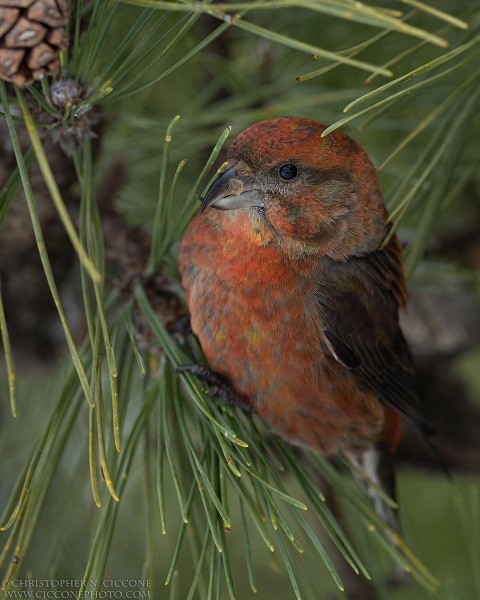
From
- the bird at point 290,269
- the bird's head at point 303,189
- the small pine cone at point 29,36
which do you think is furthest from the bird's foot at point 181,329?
the small pine cone at point 29,36

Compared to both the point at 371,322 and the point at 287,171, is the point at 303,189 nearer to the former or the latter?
the point at 287,171

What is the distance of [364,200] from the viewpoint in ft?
5.60

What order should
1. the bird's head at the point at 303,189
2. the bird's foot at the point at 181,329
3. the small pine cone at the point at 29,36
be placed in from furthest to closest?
the bird's foot at the point at 181,329 < the bird's head at the point at 303,189 < the small pine cone at the point at 29,36

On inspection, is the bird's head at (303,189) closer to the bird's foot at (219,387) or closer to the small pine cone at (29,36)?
the bird's foot at (219,387)

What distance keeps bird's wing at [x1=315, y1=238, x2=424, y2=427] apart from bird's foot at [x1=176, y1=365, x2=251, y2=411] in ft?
0.83

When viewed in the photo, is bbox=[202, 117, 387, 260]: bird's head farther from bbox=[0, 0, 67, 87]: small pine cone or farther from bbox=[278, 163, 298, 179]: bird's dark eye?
bbox=[0, 0, 67, 87]: small pine cone

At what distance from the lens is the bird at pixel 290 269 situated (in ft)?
5.20

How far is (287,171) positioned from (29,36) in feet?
2.31

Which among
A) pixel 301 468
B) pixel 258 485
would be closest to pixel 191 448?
pixel 258 485

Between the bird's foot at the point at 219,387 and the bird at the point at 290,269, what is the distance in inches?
0.4

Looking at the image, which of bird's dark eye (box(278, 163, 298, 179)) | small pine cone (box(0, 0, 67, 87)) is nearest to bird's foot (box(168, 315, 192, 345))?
bird's dark eye (box(278, 163, 298, 179))

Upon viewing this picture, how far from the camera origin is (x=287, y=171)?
1590 mm

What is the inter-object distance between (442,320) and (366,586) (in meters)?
0.83

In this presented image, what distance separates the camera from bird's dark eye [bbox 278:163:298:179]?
62.5 inches
